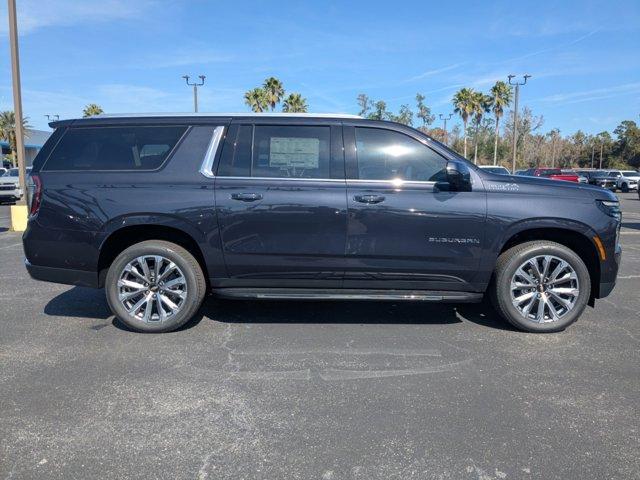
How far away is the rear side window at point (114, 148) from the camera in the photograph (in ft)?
15.0

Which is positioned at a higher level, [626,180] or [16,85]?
[16,85]

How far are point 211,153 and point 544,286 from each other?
3250 millimetres

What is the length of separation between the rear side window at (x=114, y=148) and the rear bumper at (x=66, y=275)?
928 millimetres

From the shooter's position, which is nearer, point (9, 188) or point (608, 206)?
point (608, 206)

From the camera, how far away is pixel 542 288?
15.0ft

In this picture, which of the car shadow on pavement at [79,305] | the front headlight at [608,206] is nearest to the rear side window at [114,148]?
the car shadow on pavement at [79,305]

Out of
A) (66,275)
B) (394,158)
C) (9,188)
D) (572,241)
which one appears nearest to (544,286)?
(572,241)

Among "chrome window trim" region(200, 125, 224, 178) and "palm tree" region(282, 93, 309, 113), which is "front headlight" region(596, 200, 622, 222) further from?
"palm tree" region(282, 93, 309, 113)

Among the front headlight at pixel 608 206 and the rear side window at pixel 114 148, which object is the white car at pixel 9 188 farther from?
the front headlight at pixel 608 206

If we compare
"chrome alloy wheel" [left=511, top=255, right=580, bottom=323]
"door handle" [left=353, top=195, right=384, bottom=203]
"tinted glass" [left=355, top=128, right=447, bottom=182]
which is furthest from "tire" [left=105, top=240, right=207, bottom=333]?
"chrome alloy wheel" [left=511, top=255, right=580, bottom=323]

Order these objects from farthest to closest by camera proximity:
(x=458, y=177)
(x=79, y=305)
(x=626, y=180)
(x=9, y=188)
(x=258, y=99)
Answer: (x=258, y=99) → (x=626, y=180) → (x=9, y=188) → (x=79, y=305) → (x=458, y=177)

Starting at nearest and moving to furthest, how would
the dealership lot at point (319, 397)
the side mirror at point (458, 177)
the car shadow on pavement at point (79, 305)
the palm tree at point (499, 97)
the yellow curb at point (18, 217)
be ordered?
the dealership lot at point (319, 397), the side mirror at point (458, 177), the car shadow on pavement at point (79, 305), the yellow curb at point (18, 217), the palm tree at point (499, 97)

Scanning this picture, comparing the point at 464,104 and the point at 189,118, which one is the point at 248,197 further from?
the point at 464,104

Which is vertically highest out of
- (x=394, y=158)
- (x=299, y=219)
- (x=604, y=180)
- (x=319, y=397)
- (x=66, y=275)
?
(x=394, y=158)
